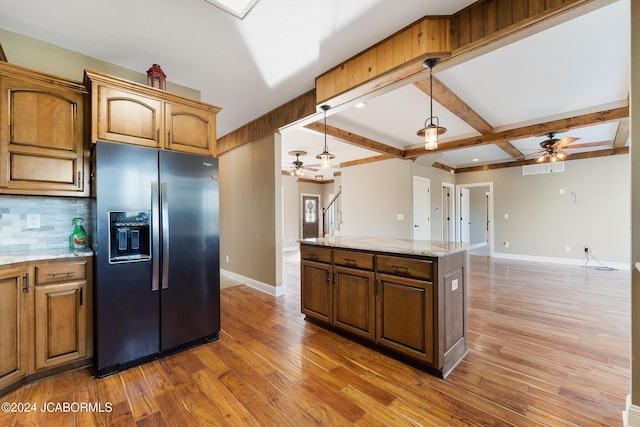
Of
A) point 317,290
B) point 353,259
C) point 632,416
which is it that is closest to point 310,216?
point 317,290

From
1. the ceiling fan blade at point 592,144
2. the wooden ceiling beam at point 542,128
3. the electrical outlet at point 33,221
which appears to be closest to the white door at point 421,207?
the wooden ceiling beam at point 542,128

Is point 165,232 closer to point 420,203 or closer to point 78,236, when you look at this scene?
point 78,236

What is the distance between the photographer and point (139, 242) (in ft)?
7.16

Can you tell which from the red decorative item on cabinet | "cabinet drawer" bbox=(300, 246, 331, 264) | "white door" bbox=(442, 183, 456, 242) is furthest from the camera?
"white door" bbox=(442, 183, 456, 242)

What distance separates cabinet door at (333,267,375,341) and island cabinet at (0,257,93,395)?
207 cm

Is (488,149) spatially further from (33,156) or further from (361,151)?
(33,156)

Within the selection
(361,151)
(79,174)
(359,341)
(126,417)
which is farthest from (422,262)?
(361,151)

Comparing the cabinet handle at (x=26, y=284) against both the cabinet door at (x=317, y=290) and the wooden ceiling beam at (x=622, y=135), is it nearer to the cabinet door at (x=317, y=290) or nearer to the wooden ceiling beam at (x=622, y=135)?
the cabinet door at (x=317, y=290)

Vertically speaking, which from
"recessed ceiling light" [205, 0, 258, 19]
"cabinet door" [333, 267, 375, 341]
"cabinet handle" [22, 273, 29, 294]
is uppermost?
"recessed ceiling light" [205, 0, 258, 19]

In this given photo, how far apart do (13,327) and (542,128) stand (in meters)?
6.52

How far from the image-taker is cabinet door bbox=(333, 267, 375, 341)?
2367 mm

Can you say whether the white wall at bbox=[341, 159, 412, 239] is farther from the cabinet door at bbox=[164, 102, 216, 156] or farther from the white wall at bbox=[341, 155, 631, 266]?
the cabinet door at bbox=[164, 102, 216, 156]

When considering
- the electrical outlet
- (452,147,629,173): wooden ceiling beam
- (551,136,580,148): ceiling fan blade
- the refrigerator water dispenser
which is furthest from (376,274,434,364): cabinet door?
(452,147,629,173): wooden ceiling beam

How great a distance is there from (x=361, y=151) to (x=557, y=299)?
14.5 ft
